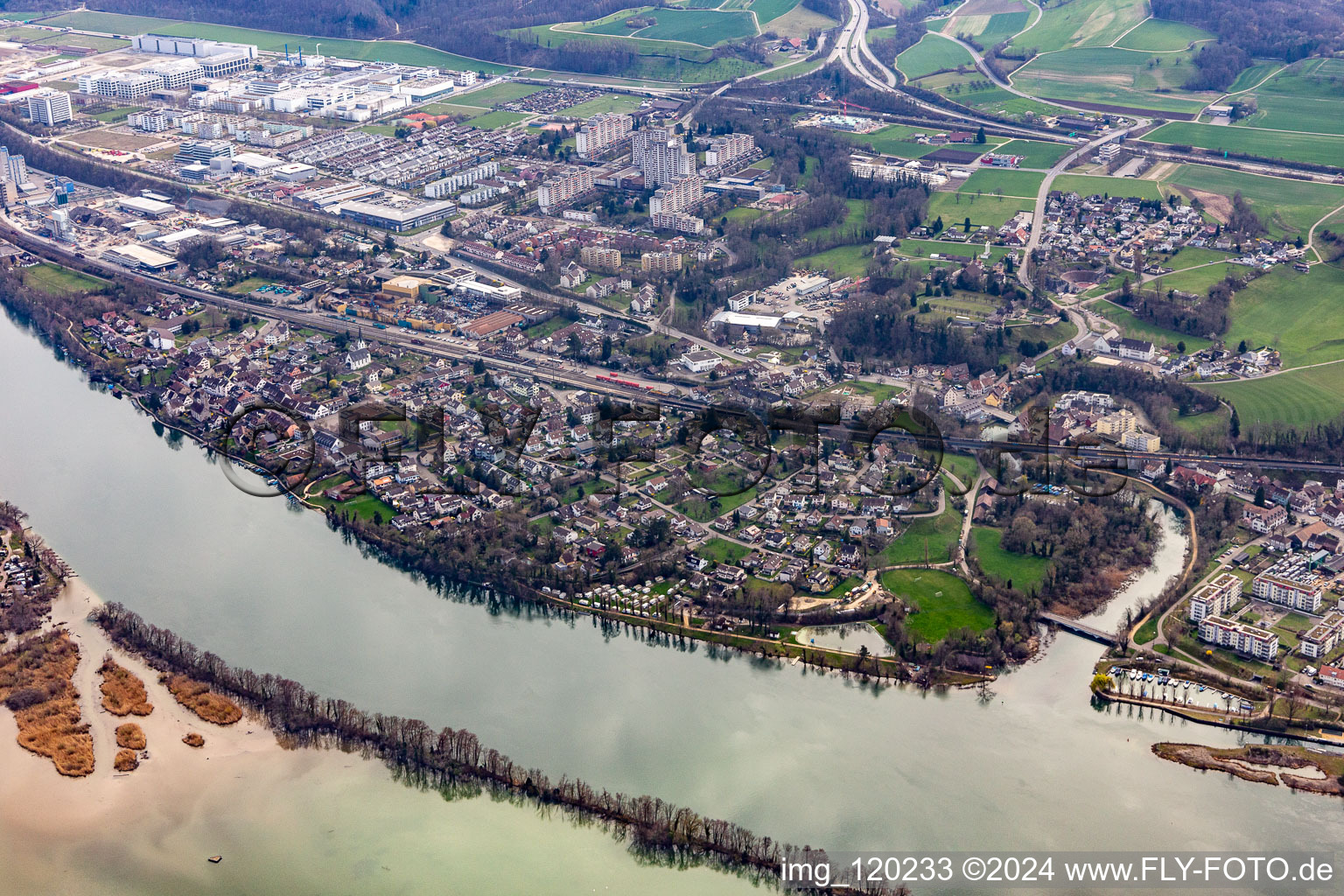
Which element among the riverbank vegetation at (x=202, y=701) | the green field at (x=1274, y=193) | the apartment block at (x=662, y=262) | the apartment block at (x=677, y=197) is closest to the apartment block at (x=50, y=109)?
the apartment block at (x=677, y=197)

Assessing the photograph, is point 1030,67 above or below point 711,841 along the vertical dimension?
above

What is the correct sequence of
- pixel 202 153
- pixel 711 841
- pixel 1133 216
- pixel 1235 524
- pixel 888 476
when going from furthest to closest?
1. pixel 202 153
2. pixel 1133 216
3. pixel 888 476
4. pixel 1235 524
5. pixel 711 841

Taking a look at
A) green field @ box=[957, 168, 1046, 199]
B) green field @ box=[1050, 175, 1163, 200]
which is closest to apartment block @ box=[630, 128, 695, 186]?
green field @ box=[957, 168, 1046, 199]

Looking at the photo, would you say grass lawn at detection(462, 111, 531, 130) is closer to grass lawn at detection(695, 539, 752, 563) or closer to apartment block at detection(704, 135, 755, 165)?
apartment block at detection(704, 135, 755, 165)

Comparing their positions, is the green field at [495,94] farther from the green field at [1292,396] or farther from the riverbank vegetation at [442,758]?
the riverbank vegetation at [442,758]

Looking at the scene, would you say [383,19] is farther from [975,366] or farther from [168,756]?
[168,756]

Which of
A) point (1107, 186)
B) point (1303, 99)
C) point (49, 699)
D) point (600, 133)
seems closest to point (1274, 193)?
point (1107, 186)

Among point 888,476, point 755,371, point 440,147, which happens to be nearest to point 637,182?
point 440,147
